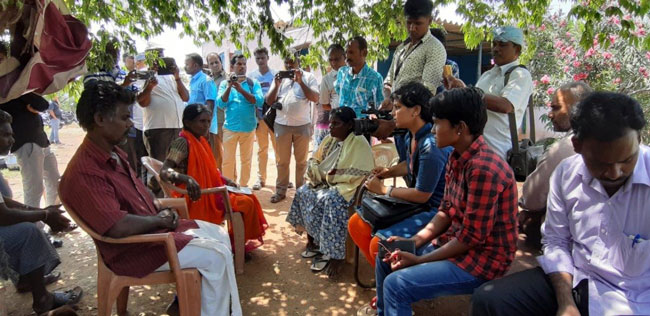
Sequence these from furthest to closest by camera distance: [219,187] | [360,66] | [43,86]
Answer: [360,66], [219,187], [43,86]

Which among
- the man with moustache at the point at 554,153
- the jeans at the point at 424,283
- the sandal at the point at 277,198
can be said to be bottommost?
the sandal at the point at 277,198

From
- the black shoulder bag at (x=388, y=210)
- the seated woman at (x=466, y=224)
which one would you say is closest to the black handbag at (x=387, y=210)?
the black shoulder bag at (x=388, y=210)

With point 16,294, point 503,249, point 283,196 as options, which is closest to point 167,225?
point 16,294

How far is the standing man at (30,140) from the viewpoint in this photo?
11.2ft

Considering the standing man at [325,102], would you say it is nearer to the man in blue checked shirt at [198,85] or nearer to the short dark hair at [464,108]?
the man in blue checked shirt at [198,85]

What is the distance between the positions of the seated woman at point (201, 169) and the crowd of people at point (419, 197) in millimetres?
12

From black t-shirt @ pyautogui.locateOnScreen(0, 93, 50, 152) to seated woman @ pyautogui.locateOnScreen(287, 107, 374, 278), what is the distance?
238 centimetres

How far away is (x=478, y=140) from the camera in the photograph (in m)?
1.95

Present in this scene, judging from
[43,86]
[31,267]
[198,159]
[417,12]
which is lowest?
[31,267]

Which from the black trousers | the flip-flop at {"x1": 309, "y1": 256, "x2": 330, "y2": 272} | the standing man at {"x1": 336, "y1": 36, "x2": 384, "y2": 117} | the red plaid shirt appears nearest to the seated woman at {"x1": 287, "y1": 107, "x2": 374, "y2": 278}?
the flip-flop at {"x1": 309, "y1": 256, "x2": 330, "y2": 272}

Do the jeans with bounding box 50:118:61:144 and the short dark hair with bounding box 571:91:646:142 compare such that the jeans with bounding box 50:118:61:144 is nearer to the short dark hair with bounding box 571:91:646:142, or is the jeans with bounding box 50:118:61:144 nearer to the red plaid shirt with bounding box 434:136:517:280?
the red plaid shirt with bounding box 434:136:517:280

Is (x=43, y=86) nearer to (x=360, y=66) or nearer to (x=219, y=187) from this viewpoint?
(x=219, y=187)

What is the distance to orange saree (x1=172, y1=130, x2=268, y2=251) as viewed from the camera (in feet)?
10.7

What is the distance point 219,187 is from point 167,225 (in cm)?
89
